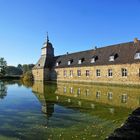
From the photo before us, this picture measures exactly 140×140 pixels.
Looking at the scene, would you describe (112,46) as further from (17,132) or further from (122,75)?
(17,132)

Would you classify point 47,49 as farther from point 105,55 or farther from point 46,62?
point 105,55

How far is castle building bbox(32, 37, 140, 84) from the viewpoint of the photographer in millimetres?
28406

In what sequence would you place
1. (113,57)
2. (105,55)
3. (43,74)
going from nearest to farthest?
(113,57) → (105,55) → (43,74)

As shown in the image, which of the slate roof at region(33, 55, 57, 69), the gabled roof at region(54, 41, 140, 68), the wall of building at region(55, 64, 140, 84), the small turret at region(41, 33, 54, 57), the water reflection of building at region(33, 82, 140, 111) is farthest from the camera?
the small turret at region(41, 33, 54, 57)

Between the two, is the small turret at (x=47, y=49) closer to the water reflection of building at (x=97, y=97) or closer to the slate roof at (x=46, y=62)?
the slate roof at (x=46, y=62)

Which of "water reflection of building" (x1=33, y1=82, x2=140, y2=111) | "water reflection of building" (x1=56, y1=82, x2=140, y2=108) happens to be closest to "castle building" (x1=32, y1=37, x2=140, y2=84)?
"water reflection of building" (x1=56, y1=82, x2=140, y2=108)

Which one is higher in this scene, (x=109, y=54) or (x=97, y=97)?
(x=109, y=54)

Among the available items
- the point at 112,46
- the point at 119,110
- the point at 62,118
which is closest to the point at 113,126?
the point at 62,118

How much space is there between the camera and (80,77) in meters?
37.4

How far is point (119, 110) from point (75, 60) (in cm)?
2962

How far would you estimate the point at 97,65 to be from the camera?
33.4m

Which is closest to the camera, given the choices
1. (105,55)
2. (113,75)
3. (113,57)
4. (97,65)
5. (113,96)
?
(113,96)

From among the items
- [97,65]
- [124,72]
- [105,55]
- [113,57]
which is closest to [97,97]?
[124,72]

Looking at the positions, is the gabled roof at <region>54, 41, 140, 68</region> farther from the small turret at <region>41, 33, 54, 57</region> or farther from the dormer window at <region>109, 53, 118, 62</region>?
the small turret at <region>41, 33, 54, 57</region>
